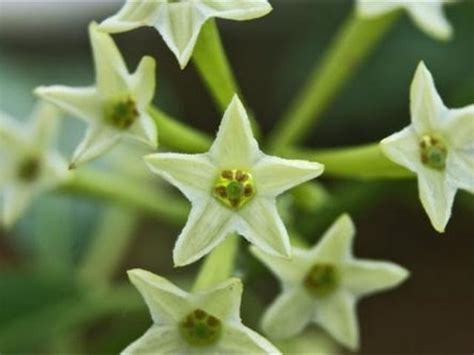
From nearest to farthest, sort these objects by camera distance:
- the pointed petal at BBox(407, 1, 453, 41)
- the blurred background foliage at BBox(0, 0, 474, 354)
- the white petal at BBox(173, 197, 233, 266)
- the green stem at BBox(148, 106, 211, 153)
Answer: the white petal at BBox(173, 197, 233, 266), the green stem at BBox(148, 106, 211, 153), the pointed petal at BBox(407, 1, 453, 41), the blurred background foliage at BBox(0, 0, 474, 354)

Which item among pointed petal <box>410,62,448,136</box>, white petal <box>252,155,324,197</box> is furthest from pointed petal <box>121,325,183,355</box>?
pointed petal <box>410,62,448,136</box>

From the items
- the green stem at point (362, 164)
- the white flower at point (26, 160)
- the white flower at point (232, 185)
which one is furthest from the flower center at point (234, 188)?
the white flower at point (26, 160)

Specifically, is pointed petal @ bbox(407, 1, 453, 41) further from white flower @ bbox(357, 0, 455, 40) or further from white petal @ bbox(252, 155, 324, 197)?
white petal @ bbox(252, 155, 324, 197)

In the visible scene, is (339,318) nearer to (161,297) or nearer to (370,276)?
(370,276)

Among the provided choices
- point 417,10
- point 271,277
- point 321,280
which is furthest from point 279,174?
point 271,277

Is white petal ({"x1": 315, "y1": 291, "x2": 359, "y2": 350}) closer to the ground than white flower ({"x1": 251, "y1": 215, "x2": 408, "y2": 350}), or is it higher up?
closer to the ground

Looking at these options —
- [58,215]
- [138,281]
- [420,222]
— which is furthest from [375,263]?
[420,222]

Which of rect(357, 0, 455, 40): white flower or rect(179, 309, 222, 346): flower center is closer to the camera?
rect(179, 309, 222, 346): flower center
